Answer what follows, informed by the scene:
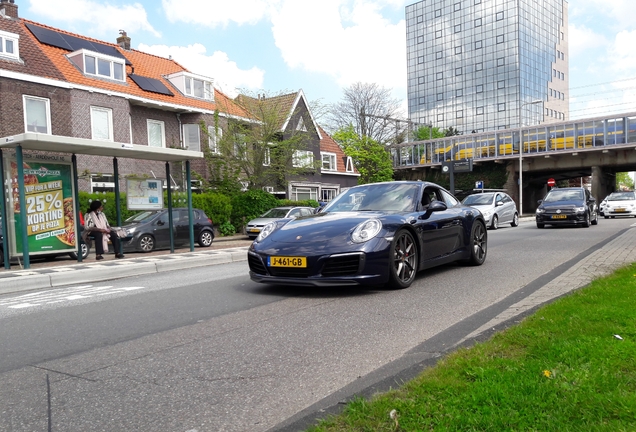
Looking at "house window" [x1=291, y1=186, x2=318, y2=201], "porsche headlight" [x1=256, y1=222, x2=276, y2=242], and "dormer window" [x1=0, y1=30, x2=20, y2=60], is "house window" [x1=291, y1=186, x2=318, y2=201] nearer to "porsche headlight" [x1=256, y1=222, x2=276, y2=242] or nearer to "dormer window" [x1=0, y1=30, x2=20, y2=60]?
"dormer window" [x1=0, y1=30, x2=20, y2=60]

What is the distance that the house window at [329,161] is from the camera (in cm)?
4122

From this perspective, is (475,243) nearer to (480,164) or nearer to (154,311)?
(154,311)

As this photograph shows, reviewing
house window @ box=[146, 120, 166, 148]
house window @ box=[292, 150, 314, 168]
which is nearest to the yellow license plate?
house window @ box=[292, 150, 314, 168]

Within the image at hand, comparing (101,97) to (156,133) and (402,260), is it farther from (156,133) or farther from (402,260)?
(402,260)

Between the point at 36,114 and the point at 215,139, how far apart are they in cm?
846

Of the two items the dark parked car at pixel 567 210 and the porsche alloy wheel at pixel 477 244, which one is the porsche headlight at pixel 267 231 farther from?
the dark parked car at pixel 567 210

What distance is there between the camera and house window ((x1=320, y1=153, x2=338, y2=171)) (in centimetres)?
4122

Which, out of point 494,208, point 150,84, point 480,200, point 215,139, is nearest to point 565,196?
point 494,208

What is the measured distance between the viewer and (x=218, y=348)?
4055mm

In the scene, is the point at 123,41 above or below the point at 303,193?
above

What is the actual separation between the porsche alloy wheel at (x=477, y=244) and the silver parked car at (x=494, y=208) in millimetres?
11461

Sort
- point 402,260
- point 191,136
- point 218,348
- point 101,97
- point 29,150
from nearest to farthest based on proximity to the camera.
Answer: point 218,348, point 402,260, point 29,150, point 101,97, point 191,136

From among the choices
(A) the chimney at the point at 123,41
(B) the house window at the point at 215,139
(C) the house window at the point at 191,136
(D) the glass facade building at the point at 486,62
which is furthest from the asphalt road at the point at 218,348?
(D) the glass facade building at the point at 486,62

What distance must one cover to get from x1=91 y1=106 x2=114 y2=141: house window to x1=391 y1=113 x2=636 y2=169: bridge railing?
117 ft
